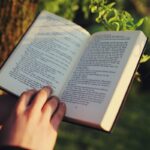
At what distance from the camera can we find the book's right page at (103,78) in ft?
6.51

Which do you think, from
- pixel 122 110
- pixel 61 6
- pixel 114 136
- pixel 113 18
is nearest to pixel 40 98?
pixel 113 18

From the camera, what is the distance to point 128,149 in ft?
16.6

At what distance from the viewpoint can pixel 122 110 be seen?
5.14 metres

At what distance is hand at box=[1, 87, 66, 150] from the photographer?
6.14 ft

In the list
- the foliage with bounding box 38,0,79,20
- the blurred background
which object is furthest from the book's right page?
the foliage with bounding box 38,0,79,20

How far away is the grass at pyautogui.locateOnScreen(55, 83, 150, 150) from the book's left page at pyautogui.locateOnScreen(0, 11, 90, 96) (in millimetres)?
2623

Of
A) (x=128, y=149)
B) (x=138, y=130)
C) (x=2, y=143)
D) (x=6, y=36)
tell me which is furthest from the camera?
(x=138, y=130)

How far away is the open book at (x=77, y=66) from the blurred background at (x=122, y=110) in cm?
34

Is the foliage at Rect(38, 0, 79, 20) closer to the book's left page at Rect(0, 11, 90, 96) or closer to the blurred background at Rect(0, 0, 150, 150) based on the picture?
the blurred background at Rect(0, 0, 150, 150)

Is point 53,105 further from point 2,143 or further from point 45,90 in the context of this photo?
point 2,143

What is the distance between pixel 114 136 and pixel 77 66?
3155mm

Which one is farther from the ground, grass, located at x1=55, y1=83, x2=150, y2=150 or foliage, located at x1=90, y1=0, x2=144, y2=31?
grass, located at x1=55, y1=83, x2=150, y2=150

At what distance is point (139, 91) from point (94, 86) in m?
4.65

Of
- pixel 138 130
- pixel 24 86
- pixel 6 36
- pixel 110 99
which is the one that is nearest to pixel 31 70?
pixel 24 86
